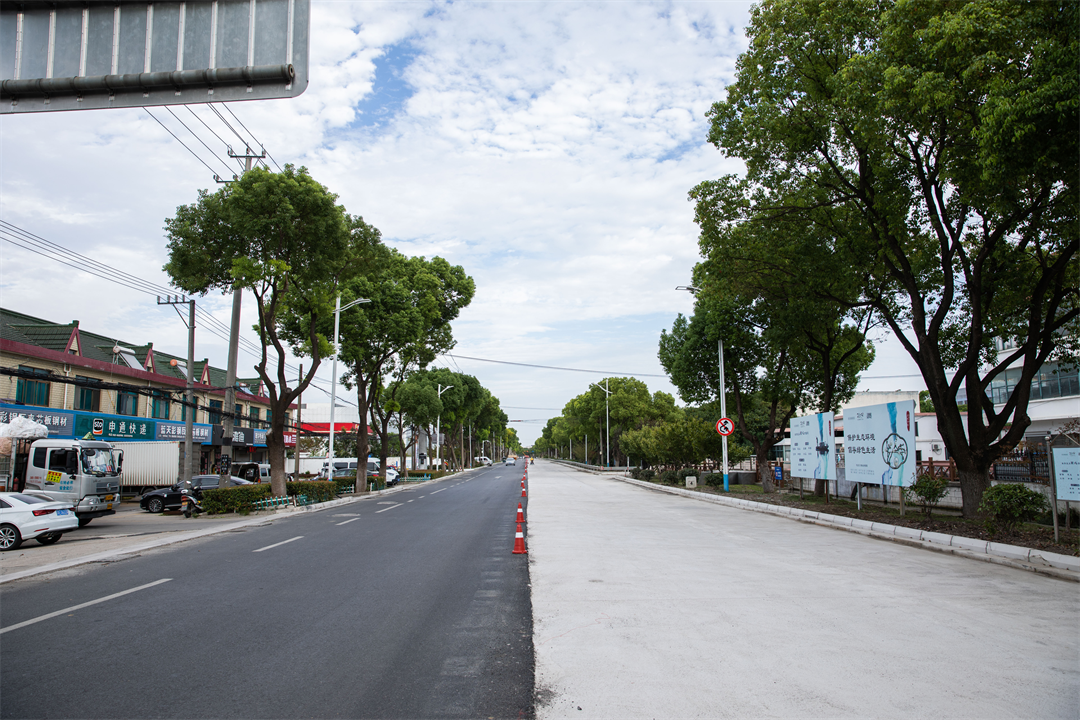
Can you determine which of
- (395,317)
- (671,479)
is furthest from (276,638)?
(671,479)

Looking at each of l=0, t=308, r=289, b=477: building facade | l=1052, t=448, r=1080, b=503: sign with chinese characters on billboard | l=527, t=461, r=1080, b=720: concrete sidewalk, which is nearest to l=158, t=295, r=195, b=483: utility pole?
l=0, t=308, r=289, b=477: building facade

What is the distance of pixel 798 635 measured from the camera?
6172mm

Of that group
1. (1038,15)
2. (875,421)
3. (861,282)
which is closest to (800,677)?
(1038,15)

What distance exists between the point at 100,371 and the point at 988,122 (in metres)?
36.8

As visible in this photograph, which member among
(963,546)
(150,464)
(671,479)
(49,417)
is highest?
(49,417)

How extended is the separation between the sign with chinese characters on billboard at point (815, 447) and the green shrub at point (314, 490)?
1823cm

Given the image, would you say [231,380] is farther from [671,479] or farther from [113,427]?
[671,479]

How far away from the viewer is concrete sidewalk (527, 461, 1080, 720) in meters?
4.57

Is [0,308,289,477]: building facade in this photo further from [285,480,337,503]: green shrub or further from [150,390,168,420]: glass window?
[285,480,337,503]: green shrub

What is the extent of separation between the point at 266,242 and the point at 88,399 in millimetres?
19506

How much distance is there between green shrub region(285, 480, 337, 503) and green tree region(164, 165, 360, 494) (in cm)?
189

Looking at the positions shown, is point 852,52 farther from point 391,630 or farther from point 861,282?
point 391,630

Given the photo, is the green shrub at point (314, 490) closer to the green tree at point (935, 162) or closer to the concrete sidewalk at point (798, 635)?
the concrete sidewalk at point (798, 635)

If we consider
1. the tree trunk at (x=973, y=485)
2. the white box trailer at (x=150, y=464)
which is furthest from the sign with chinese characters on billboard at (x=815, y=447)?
the white box trailer at (x=150, y=464)
